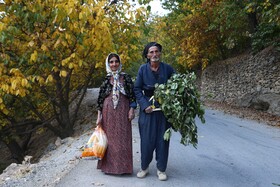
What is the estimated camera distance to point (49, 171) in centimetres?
518

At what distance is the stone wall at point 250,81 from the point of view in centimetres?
1290

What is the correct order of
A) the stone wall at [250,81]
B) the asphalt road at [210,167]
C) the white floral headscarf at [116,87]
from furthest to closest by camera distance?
the stone wall at [250,81] < the white floral headscarf at [116,87] < the asphalt road at [210,167]

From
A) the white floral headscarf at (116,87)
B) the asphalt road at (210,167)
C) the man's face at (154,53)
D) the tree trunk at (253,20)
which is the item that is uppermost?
the tree trunk at (253,20)

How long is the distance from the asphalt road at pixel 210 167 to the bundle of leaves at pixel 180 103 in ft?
2.30

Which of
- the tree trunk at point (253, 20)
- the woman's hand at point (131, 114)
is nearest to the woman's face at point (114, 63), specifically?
the woman's hand at point (131, 114)

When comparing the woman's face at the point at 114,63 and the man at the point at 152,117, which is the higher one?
the woman's face at the point at 114,63

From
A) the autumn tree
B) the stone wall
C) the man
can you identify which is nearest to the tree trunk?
the stone wall

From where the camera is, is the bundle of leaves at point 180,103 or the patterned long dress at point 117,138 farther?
the patterned long dress at point 117,138

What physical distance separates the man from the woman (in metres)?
0.20

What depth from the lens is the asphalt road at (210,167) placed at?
4.25m

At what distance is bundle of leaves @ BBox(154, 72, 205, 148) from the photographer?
406cm

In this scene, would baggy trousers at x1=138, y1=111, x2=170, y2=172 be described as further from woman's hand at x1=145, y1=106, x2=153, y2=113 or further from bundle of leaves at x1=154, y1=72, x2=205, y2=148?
bundle of leaves at x1=154, y1=72, x2=205, y2=148

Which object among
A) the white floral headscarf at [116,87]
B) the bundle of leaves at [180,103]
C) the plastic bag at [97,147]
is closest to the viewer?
the bundle of leaves at [180,103]

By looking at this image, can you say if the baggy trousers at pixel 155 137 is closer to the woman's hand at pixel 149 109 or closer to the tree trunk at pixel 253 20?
the woman's hand at pixel 149 109
